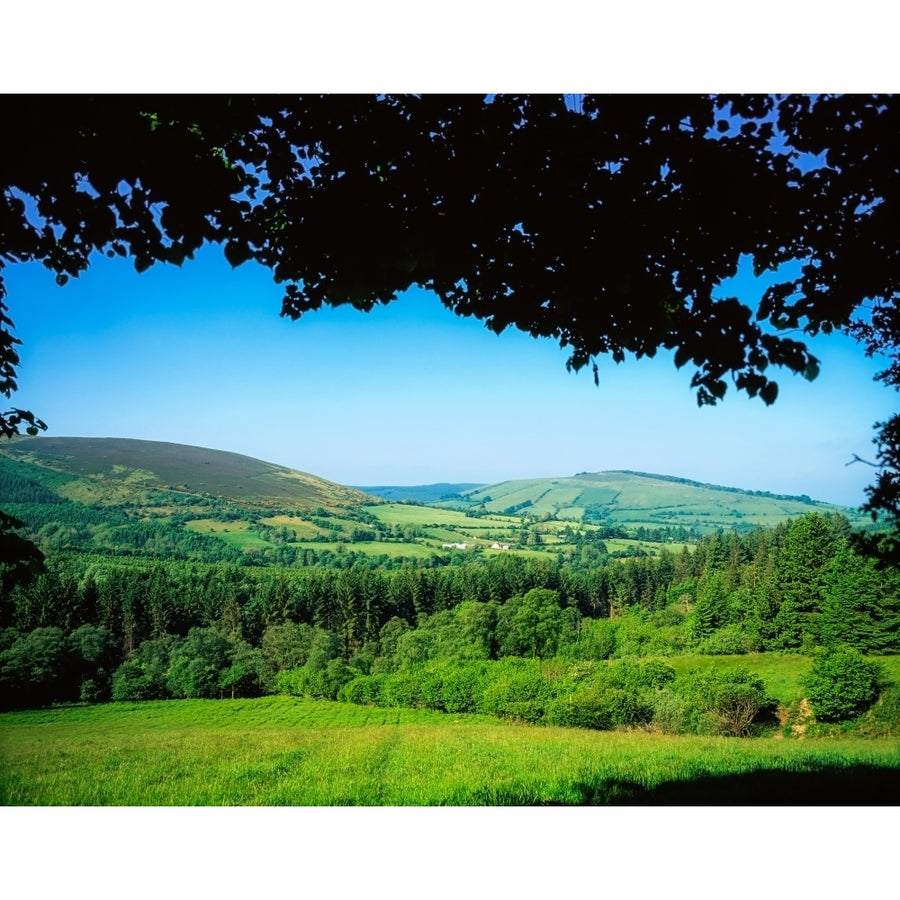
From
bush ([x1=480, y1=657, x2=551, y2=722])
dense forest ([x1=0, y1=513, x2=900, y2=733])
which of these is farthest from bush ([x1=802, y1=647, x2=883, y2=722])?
bush ([x1=480, y1=657, x2=551, y2=722])

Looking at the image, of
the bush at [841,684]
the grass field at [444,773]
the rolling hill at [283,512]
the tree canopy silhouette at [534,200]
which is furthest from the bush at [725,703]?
the tree canopy silhouette at [534,200]

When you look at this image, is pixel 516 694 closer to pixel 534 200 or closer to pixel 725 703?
pixel 725 703

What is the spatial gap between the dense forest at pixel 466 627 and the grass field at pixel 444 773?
13.4 feet

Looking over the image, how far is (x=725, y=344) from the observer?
2.44m

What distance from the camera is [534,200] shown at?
113 inches

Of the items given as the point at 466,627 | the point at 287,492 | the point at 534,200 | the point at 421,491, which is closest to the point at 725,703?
the point at 534,200

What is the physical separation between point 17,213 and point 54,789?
483 centimetres

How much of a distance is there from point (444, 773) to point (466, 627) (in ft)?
84.2

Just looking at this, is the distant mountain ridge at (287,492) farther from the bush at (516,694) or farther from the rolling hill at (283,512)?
the bush at (516,694)

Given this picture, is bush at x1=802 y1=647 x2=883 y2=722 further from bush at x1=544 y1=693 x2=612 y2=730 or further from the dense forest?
bush at x1=544 y1=693 x2=612 y2=730

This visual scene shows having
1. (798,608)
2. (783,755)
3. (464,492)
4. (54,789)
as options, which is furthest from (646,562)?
(464,492)

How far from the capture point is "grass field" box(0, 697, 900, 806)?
4.51 meters

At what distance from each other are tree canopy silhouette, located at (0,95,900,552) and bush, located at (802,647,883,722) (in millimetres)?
10184

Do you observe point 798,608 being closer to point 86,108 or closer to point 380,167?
point 380,167
